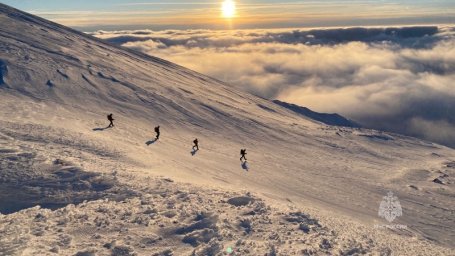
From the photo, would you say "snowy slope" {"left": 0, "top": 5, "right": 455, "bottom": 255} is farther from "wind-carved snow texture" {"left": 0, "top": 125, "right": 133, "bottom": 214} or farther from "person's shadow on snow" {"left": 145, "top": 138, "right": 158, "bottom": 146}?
"person's shadow on snow" {"left": 145, "top": 138, "right": 158, "bottom": 146}

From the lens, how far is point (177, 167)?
103ft

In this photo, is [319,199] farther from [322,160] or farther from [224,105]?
[224,105]

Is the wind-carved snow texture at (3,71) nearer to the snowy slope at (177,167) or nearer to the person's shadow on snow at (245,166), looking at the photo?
the snowy slope at (177,167)

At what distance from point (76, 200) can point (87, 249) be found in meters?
5.14

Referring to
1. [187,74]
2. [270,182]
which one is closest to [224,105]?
[187,74]

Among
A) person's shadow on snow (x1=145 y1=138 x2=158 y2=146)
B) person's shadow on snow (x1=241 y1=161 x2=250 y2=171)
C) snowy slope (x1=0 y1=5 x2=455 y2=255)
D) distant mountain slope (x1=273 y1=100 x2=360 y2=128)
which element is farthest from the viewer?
distant mountain slope (x1=273 y1=100 x2=360 y2=128)

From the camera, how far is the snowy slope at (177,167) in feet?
63.3

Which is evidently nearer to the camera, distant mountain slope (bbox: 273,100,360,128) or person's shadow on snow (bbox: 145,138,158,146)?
person's shadow on snow (bbox: 145,138,158,146)

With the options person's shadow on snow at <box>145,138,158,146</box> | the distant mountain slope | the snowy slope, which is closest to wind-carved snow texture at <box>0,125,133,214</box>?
the snowy slope

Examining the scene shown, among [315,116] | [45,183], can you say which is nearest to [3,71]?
[45,183]

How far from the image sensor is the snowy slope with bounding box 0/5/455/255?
19297 millimetres

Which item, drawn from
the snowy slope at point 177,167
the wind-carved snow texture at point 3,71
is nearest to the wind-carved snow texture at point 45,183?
the snowy slope at point 177,167

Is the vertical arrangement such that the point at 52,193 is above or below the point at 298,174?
below

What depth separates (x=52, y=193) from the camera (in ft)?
72.8
